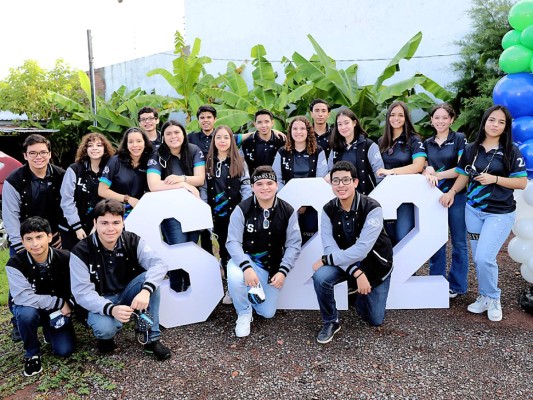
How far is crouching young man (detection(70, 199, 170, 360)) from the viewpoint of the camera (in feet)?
11.2

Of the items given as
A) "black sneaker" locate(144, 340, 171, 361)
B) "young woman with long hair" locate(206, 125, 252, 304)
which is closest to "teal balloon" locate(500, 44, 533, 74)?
"young woman with long hair" locate(206, 125, 252, 304)

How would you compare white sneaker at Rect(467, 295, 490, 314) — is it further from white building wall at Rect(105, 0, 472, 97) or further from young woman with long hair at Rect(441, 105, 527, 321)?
white building wall at Rect(105, 0, 472, 97)

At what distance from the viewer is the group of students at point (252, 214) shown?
3.54 meters

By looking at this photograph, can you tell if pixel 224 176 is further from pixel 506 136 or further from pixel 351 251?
pixel 506 136

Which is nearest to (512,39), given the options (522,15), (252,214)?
(522,15)

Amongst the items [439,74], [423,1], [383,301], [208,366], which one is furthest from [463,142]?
[423,1]

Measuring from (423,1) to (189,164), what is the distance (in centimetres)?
817

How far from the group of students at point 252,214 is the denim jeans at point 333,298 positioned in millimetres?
11

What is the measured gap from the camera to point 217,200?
4535 mm

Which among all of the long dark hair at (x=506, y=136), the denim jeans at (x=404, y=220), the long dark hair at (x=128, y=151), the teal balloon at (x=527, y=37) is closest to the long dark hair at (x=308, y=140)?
the denim jeans at (x=404, y=220)

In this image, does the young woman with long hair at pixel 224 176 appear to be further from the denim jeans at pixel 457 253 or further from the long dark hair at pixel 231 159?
the denim jeans at pixel 457 253

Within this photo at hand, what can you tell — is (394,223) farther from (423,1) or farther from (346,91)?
(423,1)

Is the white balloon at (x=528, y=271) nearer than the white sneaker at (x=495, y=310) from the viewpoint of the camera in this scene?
No

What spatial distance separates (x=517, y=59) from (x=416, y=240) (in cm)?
203
